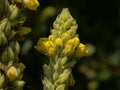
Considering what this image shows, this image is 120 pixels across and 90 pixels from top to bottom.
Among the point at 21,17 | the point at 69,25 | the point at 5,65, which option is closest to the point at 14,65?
the point at 5,65

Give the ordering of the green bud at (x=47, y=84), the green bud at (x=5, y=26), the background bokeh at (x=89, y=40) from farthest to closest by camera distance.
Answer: the background bokeh at (x=89, y=40)
the green bud at (x=47, y=84)
the green bud at (x=5, y=26)

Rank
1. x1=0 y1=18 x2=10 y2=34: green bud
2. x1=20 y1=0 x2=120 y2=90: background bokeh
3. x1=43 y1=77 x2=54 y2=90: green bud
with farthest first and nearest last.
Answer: x1=20 y1=0 x2=120 y2=90: background bokeh → x1=43 y1=77 x2=54 y2=90: green bud → x1=0 y1=18 x2=10 y2=34: green bud

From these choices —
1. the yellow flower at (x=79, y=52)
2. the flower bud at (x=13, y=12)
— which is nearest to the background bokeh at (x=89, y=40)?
the yellow flower at (x=79, y=52)

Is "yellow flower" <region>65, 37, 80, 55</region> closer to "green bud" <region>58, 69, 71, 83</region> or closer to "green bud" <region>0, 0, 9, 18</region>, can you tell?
"green bud" <region>58, 69, 71, 83</region>

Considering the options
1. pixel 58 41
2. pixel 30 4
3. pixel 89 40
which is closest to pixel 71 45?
pixel 58 41

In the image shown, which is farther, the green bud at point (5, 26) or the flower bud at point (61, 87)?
the flower bud at point (61, 87)

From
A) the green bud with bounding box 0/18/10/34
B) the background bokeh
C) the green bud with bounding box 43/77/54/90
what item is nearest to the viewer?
the green bud with bounding box 0/18/10/34

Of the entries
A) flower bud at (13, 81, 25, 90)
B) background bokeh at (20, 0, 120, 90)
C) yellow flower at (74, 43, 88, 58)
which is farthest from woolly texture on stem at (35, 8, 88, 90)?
background bokeh at (20, 0, 120, 90)

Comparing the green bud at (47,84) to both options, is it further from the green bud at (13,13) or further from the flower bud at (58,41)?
the green bud at (13,13)
